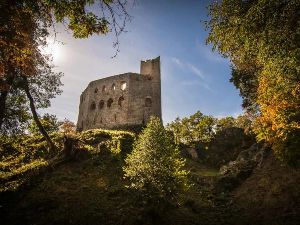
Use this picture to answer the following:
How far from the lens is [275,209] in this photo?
60.8ft

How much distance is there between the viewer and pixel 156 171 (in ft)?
59.4

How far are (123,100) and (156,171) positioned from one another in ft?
89.2

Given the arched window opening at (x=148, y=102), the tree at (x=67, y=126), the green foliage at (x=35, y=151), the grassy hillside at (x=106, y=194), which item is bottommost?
the grassy hillside at (x=106, y=194)

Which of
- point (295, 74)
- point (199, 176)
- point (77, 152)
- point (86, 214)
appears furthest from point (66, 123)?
point (295, 74)

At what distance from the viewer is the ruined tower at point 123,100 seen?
42844 mm

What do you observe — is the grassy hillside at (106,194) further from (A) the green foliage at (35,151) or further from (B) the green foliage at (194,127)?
(B) the green foliage at (194,127)

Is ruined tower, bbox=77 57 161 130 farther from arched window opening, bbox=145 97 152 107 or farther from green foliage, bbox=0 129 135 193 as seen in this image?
green foliage, bbox=0 129 135 193

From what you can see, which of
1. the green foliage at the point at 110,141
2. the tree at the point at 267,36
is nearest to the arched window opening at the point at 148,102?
the green foliage at the point at 110,141

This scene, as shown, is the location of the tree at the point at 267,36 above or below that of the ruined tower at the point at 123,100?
below

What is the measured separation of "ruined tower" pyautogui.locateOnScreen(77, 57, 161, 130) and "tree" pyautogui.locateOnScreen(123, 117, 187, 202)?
801 inches

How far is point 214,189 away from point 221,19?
16.1 metres

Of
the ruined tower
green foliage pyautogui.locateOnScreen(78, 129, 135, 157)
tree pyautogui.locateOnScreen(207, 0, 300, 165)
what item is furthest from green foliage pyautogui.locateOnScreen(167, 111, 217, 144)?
tree pyautogui.locateOnScreen(207, 0, 300, 165)

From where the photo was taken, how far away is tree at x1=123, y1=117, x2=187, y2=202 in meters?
17.6

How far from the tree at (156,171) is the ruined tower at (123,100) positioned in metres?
20.4
